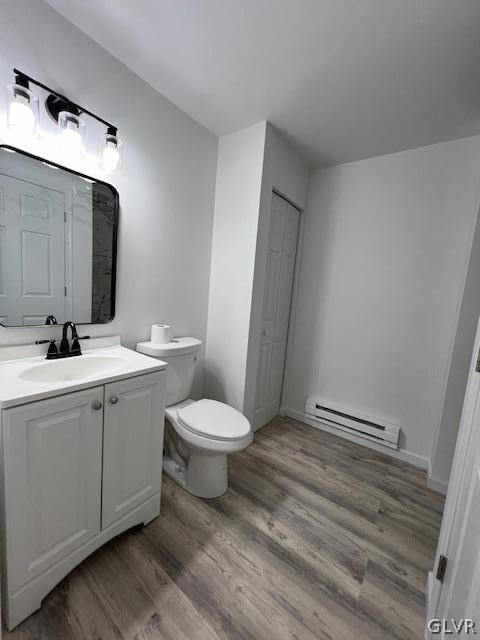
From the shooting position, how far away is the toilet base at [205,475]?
1558 millimetres

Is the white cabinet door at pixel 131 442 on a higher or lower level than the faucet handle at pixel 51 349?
lower

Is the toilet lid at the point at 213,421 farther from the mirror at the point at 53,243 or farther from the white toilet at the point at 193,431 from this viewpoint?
the mirror at the point at 53,243

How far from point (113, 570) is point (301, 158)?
2.84 m

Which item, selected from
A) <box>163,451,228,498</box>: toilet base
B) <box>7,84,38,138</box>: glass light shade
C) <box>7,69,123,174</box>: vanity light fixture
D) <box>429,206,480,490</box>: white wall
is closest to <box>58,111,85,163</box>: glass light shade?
<box>7,69,123,174</box>: vanity light fixture

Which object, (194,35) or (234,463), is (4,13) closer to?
(194,35)

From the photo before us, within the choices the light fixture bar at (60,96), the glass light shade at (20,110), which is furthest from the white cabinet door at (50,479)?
the light fixture bar at (60,96)

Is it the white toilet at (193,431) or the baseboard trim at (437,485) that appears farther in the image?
the baseboard trim at (437,485)

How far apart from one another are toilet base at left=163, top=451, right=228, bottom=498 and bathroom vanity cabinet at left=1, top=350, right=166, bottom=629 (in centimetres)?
33

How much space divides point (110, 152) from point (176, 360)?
1.16m

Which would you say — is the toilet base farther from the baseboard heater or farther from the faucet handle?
the baseboard heater

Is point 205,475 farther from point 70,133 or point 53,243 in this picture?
point 70,133

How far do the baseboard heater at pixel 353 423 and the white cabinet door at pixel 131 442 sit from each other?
61.5 inches

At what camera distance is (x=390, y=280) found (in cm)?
210

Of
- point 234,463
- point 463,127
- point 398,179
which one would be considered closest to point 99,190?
point 234,463
